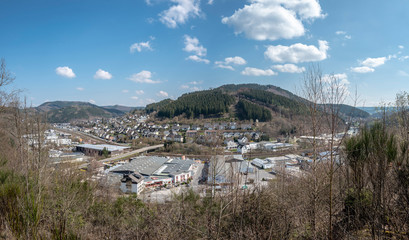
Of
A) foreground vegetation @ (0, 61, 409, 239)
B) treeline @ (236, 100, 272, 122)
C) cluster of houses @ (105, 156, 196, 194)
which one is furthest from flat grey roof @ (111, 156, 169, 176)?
treeline @ (236, 100, 272, 122)

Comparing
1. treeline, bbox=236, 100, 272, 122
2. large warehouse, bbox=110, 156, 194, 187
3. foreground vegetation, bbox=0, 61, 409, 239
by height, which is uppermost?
treeline, bbox=236, 100, 272, 122

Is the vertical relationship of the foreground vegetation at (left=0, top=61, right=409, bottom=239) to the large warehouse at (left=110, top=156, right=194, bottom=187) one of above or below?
above

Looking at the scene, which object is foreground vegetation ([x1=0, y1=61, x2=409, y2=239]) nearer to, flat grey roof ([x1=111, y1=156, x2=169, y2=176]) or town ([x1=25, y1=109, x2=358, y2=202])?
town ([x1=25, y1=109, x2=358, y2=202])

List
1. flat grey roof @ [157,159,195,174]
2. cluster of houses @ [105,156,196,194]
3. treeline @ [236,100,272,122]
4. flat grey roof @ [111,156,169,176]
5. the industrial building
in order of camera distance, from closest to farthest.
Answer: cluster of houses @ [105,156,196,194] < the industrial building < flat grey roof @ [111,156,169,176] < flat grey roof @ [157,159,195,174] < treeline @ [236,100,272,122]

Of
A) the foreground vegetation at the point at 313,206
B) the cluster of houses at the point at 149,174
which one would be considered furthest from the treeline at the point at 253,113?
the foreground vegetation at the point at 313,206

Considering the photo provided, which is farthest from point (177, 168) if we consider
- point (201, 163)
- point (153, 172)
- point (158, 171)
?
point (201, 163)

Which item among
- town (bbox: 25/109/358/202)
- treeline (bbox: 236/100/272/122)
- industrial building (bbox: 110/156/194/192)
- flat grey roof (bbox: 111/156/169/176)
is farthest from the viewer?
treeline (bbox: 236/100/272/122)

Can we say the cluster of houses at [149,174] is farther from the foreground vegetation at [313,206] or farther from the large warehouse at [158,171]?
the foreground vegetation at [313,206]

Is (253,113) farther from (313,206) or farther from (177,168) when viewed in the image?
(313,206)

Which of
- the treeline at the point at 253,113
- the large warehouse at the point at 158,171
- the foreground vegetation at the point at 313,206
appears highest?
the treeline at the point at 253,113

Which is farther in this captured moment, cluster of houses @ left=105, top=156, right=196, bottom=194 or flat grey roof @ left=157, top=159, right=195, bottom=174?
flat grey roof @ left=157, top=159, right=195, bottom=174

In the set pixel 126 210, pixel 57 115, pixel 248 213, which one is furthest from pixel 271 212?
pixel 57 115
